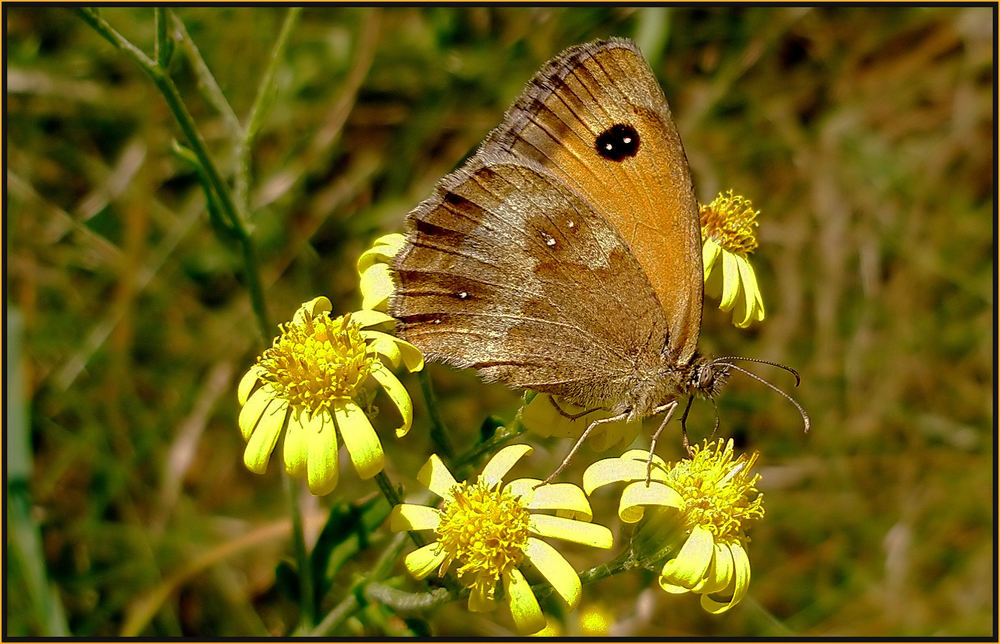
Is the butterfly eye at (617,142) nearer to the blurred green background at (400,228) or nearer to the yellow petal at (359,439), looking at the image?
the yellow petal at (359,439)

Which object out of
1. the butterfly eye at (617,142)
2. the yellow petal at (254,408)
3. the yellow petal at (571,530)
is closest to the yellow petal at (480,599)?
the yellow petal at (571,530)

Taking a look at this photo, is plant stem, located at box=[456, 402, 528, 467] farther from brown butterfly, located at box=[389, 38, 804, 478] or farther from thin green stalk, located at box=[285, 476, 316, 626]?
thin green stalk, located at box=[285, 476, 316, 626]

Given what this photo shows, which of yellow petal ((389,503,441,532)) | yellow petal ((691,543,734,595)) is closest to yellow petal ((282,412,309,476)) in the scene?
yellow petal ((389,503,441,532))

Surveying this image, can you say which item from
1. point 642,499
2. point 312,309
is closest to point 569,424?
point 642,499

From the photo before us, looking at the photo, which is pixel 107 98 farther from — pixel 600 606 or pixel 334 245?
pixel 600 606

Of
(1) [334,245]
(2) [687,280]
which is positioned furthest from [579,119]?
(1) [334,245]

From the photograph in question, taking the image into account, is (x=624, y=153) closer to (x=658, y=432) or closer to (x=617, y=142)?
(x=617, y=142)
